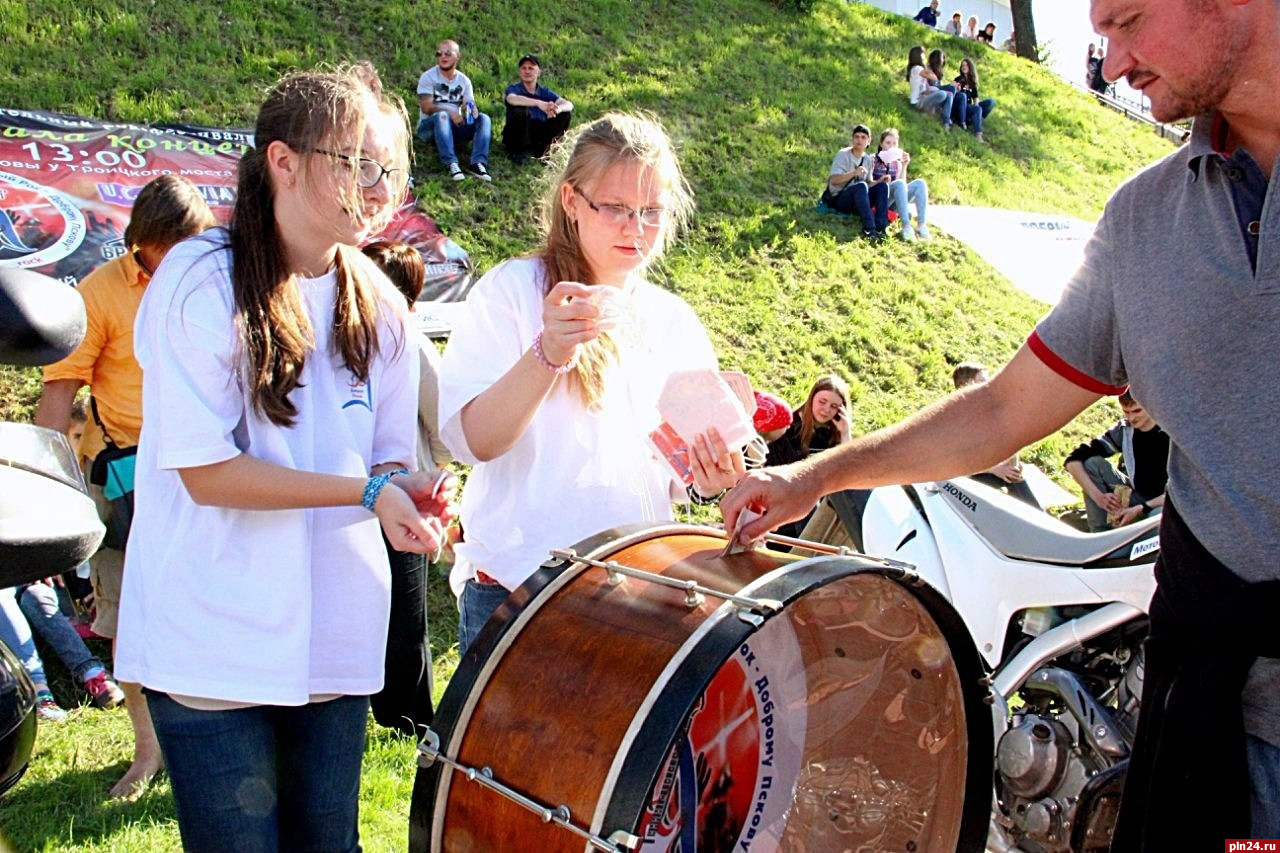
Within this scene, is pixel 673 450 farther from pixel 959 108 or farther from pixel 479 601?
pixel 959 108

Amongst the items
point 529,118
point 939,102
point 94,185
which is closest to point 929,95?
point 939,102

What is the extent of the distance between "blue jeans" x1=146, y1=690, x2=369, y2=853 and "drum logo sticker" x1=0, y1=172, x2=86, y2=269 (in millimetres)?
5336

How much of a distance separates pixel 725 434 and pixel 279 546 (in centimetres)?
87

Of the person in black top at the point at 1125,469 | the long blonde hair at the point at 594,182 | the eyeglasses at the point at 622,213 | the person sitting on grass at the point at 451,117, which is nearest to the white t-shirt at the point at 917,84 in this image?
the person sitting on grass at the point at 451,117

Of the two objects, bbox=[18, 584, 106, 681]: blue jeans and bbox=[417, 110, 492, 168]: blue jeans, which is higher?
bbox=[417, 110, 492, 168]: blue jeans

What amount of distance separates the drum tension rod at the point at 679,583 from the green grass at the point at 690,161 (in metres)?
1.97

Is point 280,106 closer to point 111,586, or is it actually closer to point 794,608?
point 794,608

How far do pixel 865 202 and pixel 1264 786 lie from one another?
10.7 metres

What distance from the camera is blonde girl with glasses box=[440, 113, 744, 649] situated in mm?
2318

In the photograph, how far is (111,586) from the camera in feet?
13.1

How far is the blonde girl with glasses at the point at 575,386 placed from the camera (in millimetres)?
2318

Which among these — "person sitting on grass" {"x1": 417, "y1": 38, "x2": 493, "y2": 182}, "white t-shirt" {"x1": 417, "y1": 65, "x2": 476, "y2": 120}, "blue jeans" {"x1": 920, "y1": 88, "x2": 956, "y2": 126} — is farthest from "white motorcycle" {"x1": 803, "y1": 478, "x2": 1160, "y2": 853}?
"blue jeans" {"x1": 920, "y1": 88, "x2": 956, "y2": 126}

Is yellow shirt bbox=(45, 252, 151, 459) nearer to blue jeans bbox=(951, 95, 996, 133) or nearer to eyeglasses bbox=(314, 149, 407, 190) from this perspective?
eyeglasses bbox=(314, 149, 407, 190)

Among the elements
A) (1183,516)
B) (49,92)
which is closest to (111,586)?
(1183,516)
